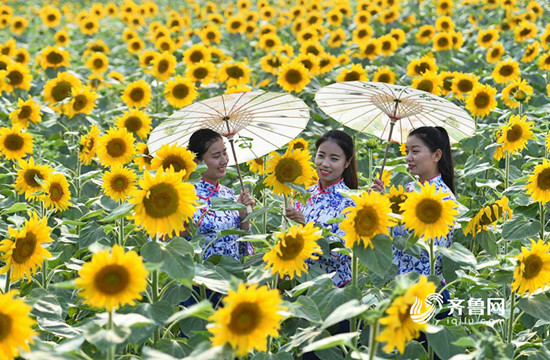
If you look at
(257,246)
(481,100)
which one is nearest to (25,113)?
(257,246)

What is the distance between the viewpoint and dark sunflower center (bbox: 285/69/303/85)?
5.54 m

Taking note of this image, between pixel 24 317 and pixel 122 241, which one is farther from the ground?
pixel 122 241

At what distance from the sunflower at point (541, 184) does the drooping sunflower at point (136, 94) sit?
337cm

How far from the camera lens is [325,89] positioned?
3.87 m

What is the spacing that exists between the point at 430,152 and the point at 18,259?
6.56 ft

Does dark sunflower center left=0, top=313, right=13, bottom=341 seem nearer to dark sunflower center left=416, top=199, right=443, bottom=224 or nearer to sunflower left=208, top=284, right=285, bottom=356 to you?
sunflower left=208, top=284, right=285, bottom=356

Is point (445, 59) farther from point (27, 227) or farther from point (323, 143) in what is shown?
point (27, 227)

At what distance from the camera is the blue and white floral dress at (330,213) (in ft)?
11.2

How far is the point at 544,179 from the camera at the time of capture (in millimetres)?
3121

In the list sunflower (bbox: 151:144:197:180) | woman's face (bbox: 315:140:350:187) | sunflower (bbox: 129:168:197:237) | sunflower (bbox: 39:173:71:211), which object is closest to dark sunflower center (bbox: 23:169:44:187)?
sunflower (bbox: 39:173:71:211)

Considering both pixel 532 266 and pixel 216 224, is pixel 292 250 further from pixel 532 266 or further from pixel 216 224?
pixel 216 224

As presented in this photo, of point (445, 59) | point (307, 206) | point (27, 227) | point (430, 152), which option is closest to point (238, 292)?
point (27, 227)

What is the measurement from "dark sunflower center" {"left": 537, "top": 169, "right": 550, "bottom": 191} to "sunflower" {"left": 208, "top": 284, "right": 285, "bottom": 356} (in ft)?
5.41

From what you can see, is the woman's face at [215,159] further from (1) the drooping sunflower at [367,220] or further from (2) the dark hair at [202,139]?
(1) the drooping sunflower at [367,220]
